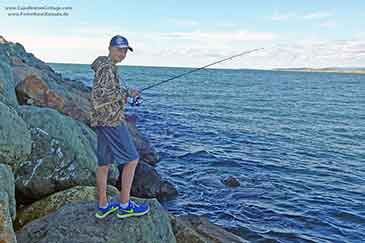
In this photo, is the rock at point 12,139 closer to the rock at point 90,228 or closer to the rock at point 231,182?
the rock at point 90,228

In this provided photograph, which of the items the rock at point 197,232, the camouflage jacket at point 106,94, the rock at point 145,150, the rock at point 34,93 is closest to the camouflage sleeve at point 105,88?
the camouflage jacket at point 106,94

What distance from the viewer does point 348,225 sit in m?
11.5

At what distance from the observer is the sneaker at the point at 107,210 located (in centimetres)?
581

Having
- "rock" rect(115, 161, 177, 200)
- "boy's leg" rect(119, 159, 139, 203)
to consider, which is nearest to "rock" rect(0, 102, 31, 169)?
"boy's leg" rect(119, 159, 139, 203)

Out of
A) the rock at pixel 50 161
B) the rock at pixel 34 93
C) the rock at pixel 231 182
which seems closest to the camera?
the rock at pixel 50 161

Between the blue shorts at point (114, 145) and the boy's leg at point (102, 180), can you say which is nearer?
the blue shorts at point (114, 145)

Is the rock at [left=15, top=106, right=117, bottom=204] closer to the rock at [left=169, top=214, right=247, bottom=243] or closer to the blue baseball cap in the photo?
the rock at [left=169, top=214, right=247, bottom=243]

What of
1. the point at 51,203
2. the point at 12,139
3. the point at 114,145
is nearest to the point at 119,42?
the point at 114,145

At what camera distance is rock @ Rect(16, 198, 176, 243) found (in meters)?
5.63

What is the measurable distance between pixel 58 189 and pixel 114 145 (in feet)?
10.7

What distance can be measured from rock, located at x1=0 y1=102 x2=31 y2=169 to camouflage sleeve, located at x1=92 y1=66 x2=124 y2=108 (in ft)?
6.07

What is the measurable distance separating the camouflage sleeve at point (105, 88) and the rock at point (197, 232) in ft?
10.7

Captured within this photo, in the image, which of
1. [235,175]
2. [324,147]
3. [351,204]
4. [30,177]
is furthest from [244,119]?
[30,177]

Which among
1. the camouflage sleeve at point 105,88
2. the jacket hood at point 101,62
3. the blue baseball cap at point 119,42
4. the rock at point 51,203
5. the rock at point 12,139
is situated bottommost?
A: the rock at point 51,203
